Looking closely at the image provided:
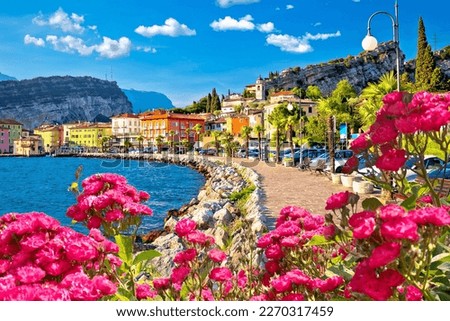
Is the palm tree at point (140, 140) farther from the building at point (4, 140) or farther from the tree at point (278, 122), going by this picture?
the tree at point (278, 122)

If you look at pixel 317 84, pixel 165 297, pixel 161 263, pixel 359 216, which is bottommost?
pixel 161 263

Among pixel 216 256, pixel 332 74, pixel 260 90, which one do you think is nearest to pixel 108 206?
pixel 216 256

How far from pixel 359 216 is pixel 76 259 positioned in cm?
116

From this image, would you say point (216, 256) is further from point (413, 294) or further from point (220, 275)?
point (413, 294)

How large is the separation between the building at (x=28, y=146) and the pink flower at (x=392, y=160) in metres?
127

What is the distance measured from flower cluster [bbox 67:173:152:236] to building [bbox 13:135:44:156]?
125421mm

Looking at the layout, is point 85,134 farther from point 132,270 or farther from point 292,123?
point 132,270

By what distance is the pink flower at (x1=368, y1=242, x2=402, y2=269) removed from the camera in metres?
1.73

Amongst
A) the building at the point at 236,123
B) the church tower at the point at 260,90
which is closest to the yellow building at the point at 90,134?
the church tower at the point at 260,90

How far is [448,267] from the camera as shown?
2.35m

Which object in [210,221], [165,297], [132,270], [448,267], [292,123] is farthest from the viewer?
[292,123]

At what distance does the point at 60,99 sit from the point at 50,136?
34.1 meters

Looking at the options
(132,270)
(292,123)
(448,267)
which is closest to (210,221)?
(132,270)
